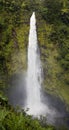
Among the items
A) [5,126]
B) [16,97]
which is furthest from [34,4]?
[5,126]

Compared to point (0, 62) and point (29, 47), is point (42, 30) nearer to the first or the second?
point (29, 47)

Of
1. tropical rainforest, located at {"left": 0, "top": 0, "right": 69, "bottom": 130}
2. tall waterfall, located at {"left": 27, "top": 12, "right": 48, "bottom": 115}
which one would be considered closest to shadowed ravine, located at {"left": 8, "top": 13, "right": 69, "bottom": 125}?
tall waterfall, located at {"left": 27, "top": 12, "right": 48, "bottom": 115}

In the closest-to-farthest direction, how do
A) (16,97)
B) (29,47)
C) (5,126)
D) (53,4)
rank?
(5,126) → (16,97) → (29,47) → (53,4)

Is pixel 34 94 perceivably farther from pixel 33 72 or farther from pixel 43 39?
pixel 43 39

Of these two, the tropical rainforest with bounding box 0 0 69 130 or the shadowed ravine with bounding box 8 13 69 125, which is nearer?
the shadowed ravine with bounding box 8 13 69 125

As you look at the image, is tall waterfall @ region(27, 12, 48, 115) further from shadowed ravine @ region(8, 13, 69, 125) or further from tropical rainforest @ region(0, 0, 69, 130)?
tropical rainforest @ region(0, 0, 69, 130)

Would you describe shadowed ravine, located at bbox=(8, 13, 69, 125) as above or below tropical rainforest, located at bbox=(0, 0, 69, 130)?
below

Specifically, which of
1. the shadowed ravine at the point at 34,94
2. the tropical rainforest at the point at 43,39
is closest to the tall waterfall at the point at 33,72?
the shadowed ravine at the point at 34,94
